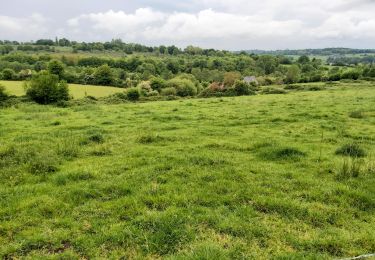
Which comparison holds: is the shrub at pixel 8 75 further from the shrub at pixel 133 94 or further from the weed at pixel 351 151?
the weed at pixel 351 151

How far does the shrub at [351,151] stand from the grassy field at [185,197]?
56mm

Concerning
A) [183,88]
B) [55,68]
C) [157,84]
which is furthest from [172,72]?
[183,88]

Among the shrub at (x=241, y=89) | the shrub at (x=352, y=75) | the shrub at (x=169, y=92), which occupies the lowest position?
the shrub at (x=169, y=92)

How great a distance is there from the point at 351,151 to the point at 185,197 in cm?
785

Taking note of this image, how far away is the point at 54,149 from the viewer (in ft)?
46.2

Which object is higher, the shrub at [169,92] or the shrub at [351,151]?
the shrub at [351,151]

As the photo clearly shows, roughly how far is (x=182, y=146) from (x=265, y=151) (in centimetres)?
339

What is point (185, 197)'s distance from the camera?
9250 millimetres

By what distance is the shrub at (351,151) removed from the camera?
1360cm

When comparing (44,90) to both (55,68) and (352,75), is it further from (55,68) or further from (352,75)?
(352,75)

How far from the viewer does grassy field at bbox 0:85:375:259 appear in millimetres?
7098

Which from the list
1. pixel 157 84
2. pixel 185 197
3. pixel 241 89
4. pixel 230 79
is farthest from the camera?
pixel 157 84

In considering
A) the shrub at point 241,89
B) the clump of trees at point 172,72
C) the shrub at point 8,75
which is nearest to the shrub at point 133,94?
the clump of trees at point 172,72

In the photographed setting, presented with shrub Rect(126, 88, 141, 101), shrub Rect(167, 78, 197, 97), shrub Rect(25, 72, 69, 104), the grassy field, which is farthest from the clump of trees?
the grassy field
